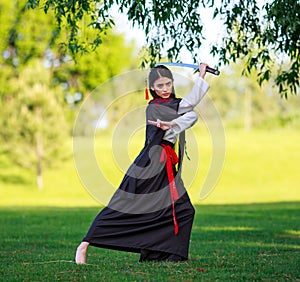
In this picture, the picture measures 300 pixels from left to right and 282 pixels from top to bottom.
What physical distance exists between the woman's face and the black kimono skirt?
0.07 meters

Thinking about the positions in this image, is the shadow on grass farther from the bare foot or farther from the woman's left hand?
the woman's left hand

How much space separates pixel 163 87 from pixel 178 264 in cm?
196

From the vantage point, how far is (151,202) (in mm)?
7828

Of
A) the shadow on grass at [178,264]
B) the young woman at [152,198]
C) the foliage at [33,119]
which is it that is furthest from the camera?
the foliage at [33,119]

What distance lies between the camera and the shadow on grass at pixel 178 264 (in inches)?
283

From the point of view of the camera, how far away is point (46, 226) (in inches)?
643

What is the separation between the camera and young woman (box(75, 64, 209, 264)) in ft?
25.4

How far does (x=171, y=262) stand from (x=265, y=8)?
13.1 feet

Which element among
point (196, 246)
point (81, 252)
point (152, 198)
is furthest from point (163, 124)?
point (196, 246)

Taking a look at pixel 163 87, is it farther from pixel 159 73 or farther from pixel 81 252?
pixel 81 252

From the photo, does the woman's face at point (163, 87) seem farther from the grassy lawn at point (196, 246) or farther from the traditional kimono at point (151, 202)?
the grassy lawn at point (196, 246)

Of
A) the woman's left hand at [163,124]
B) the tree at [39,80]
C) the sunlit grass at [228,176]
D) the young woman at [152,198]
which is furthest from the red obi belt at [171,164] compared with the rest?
the sunlit grass at [228,176]

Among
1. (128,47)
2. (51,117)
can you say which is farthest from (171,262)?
(128,47)

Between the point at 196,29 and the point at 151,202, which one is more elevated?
the point at 196,29
